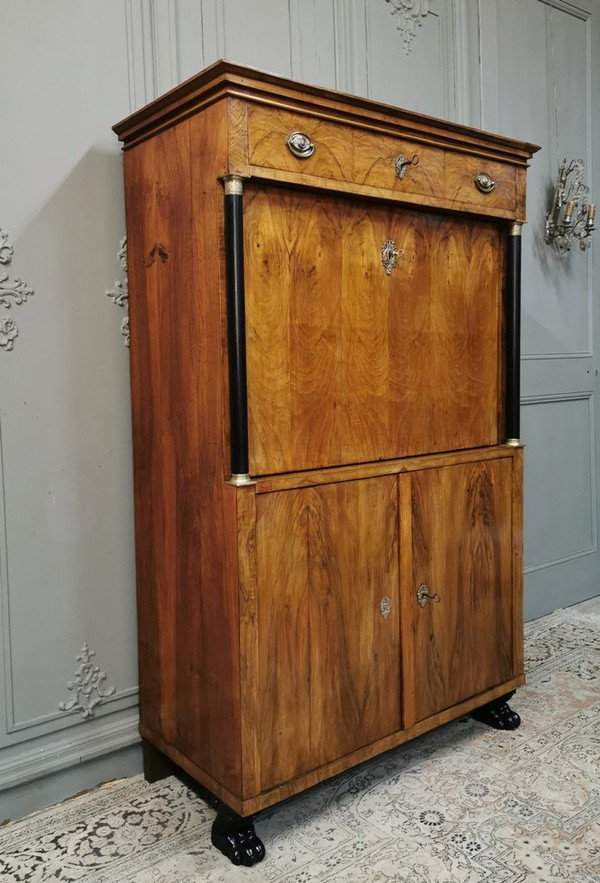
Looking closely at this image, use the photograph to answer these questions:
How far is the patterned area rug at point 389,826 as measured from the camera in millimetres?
1730

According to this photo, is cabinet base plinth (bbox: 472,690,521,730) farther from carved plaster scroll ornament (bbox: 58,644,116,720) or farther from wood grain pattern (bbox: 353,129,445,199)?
wood grain pattern (bbox: 353,129,445,199)

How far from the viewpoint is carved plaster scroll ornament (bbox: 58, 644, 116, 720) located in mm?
2059

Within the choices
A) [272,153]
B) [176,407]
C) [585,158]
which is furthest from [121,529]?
[585,158]

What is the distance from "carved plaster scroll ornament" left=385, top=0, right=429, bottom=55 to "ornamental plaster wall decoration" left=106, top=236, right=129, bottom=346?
56.6 inches

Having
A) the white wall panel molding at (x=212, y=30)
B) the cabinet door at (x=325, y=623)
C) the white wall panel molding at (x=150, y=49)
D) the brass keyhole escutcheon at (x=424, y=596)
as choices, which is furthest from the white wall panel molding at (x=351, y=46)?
the brass keyhole escutcheon at (x=424, y=596)

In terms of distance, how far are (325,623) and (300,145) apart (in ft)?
3.75

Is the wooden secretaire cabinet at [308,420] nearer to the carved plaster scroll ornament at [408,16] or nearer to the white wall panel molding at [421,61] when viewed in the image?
the white wall panel molding at [421,61]

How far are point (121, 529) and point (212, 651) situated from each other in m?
0.50

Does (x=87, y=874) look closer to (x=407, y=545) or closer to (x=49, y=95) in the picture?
(x=407, y=545)

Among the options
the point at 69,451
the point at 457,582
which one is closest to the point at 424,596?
the point at 457,582

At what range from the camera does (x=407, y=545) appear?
2057mm

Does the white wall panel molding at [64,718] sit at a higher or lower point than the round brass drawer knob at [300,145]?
lower

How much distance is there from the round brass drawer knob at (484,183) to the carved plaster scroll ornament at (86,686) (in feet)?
5.55

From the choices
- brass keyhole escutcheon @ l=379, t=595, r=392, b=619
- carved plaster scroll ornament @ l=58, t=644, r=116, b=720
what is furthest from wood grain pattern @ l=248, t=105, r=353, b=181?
carved plaster scroll ornament @ l=58, t=644, r=116, b=720
